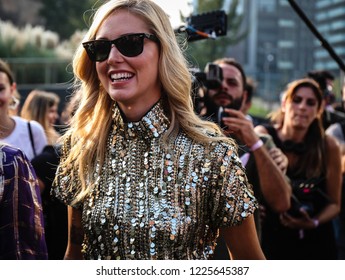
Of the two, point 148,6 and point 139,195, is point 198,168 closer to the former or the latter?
point 139,195

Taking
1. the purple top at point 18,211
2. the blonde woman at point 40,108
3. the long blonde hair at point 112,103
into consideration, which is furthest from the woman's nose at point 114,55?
the blonde woman at point 40,108

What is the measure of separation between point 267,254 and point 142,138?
224cm

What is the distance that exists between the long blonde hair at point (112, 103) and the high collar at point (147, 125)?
33mm

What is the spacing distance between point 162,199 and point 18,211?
0.46 metres

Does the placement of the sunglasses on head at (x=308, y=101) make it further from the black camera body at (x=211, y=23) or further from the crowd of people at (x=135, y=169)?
the crowd of people at (x=135, y=169)

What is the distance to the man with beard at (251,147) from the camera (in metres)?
3.19

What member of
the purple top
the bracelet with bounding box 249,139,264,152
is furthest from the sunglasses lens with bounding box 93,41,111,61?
the bracelet with bounding box 249,139,264,152

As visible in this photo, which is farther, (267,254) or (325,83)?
(325,83)

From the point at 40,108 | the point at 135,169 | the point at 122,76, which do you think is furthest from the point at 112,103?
the point at 40,108

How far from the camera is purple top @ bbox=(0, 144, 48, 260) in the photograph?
5.70ft

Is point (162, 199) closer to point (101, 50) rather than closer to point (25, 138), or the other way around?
point (101, 50)

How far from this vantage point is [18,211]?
1757mm
